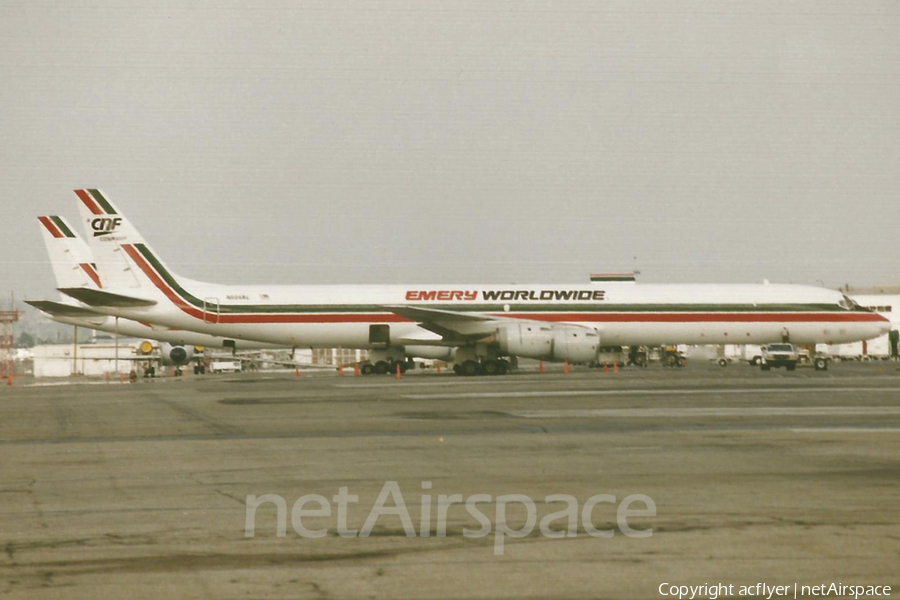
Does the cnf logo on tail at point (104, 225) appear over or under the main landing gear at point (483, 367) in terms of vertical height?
over

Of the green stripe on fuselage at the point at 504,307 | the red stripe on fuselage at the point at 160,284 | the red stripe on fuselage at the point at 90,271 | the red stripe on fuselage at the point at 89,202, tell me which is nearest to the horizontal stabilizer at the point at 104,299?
the red stripe on fuselage at the point at 160,284

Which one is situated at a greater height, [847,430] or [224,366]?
[224,366]

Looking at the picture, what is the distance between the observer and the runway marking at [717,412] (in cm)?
1889

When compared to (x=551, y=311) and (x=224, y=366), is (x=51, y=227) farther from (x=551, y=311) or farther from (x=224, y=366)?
(x=224, y=366)

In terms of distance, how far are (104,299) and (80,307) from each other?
581 centimetres

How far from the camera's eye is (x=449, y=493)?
979 cm

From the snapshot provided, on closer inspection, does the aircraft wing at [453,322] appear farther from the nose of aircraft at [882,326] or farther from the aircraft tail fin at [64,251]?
the aircraft tail fin at [64,251]

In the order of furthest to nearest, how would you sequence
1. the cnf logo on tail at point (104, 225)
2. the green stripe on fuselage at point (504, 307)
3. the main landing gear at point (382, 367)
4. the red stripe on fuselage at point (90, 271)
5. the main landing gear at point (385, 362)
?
the red stripe on fuselage at point (90, 271), the main landing gear at point (382, 367), the main landing gear at point (385, 362), the cnf logo on tail at point (104, 225), the green stripe on fuselage at point (504, 307)

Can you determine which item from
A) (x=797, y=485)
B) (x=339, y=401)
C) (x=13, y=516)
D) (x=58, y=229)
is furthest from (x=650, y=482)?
(x=58, y=229)

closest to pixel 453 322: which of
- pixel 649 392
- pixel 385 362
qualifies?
pixel 385 362

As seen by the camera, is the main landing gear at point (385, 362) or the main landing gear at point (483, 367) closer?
the main landing gear at point (483, 367)

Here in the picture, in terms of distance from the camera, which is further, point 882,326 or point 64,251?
point 64,251

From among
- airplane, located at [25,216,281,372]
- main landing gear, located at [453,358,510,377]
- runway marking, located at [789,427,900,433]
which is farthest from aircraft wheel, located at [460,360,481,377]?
runway marking, located at [789,427,900,433]

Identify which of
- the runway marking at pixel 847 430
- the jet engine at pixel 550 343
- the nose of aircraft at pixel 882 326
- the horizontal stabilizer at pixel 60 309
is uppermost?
the horizontal stabilizer at pixel 60 309
